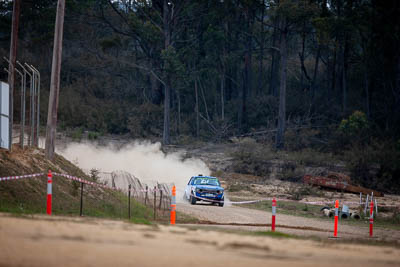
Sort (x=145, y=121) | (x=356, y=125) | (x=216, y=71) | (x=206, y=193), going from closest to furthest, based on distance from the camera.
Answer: (x=206, y=193) → (x=356, y=125) → (x=145, y=121) → (x=216, y=71)

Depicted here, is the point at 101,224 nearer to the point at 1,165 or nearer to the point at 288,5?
the point at 1,165

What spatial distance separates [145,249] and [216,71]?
2213 inches

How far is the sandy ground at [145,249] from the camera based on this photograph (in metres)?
8.29

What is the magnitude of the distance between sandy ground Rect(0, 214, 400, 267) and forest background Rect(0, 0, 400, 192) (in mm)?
39554

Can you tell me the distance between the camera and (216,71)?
64625 millimetres

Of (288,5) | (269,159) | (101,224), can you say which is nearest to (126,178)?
(101,224)

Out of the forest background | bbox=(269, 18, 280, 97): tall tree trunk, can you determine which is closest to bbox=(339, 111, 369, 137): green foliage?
the forest background

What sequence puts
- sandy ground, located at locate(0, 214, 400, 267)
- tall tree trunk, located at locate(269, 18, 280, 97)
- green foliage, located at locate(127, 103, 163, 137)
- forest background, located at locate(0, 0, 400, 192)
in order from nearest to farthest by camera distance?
1. sandy ground, located at locate(0, 214, 400, 267)
2. forest background, located at locate(0, 0, 400, 192)
3. green foliage, located at locate(127, 103, 163, 137)
4. tall tree trunk, located at locate(269, 18, 280, 97)

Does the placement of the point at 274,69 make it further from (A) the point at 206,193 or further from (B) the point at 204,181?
(A) the point at 206,193

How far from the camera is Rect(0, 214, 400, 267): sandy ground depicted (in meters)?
8.29

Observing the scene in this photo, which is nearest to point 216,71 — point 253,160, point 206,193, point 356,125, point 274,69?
point 274,69

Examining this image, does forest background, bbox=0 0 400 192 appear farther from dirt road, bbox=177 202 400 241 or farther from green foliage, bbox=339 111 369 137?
dirt road, bbox=177 202 400 241

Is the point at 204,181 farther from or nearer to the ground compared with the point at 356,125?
nearer to the ground

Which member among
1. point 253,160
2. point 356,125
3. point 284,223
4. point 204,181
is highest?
point 356,125
